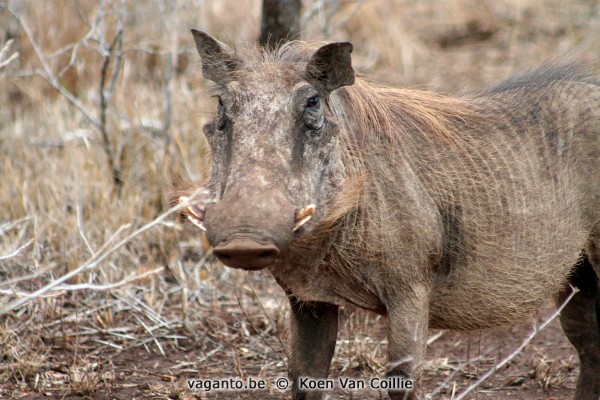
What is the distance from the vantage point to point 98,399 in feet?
12.7

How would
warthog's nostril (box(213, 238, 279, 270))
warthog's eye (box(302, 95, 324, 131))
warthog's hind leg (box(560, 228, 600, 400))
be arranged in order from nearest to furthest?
1. warthog's nostril (box(213, 238, 279, 270))
2. warthog's eye (box(302, 95, 324, 131))
3. warthog's hind leg (box(560, 228, 600, 400))

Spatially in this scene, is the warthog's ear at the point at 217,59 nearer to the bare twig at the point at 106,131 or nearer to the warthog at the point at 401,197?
the warthog at the point at 401,197

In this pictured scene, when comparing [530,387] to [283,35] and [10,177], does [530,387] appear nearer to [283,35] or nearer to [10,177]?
[283,35]

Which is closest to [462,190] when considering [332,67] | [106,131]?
[332,67]

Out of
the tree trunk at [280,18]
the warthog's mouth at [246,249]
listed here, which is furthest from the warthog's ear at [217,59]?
the tree trunk at [280,18]

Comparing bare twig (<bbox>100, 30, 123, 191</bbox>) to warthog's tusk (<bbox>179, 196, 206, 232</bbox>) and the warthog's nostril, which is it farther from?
the warthog's nostril

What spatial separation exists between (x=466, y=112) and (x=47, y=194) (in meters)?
2.91

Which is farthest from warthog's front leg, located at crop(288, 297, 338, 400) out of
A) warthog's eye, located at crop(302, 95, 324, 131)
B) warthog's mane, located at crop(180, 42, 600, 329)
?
warthog's eye, located at crop(302, 95, 324, 131)

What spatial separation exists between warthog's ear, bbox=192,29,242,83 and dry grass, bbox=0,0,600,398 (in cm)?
47

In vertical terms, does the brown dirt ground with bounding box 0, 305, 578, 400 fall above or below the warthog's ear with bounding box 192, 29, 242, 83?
below

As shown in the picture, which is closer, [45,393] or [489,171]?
[489,171]

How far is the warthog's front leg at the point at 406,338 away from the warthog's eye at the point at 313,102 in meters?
0.75

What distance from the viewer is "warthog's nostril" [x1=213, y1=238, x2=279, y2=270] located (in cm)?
260

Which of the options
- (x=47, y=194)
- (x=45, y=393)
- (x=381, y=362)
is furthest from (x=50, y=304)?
(x=381, y=362)
